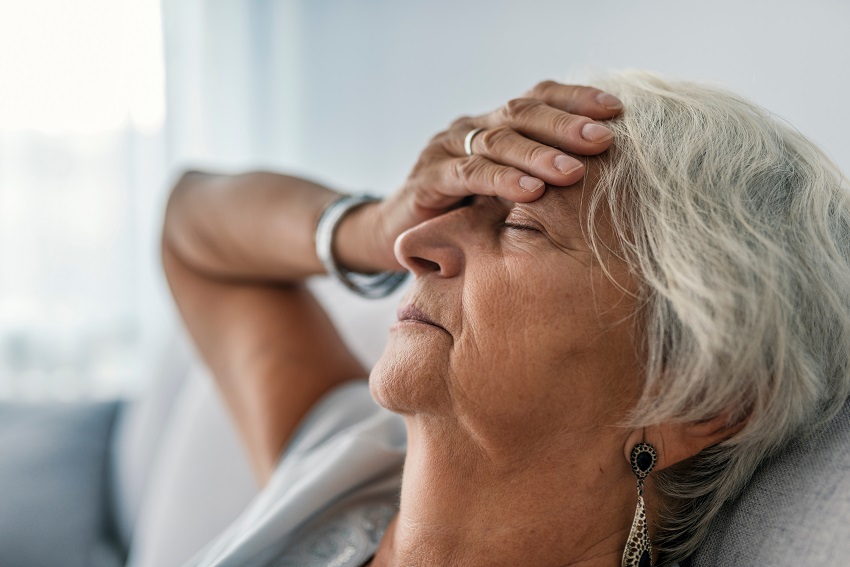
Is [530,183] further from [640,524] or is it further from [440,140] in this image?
[640,524]

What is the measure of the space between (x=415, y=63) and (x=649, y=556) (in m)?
1.84

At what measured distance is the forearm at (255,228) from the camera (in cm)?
140

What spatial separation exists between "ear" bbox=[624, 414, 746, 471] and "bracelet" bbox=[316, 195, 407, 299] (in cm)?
59

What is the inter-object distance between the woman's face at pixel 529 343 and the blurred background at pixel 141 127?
4.82ft

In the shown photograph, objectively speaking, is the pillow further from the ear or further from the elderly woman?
the ear

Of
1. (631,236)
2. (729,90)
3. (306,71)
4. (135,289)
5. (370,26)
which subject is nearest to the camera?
(631,236)

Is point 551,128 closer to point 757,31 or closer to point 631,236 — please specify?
point 631,236

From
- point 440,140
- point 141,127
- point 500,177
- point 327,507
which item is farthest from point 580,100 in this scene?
point 141,127

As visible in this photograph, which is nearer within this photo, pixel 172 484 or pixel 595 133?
pixel 595 133

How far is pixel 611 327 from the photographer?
87 cm

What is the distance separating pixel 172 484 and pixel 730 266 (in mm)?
1311

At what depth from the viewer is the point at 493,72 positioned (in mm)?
2068

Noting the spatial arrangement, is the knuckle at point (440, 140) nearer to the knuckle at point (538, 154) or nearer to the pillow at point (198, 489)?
the knuckle at point (538, 154)

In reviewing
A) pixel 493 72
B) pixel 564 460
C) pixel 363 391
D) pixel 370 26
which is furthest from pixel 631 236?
pixel 370 26
